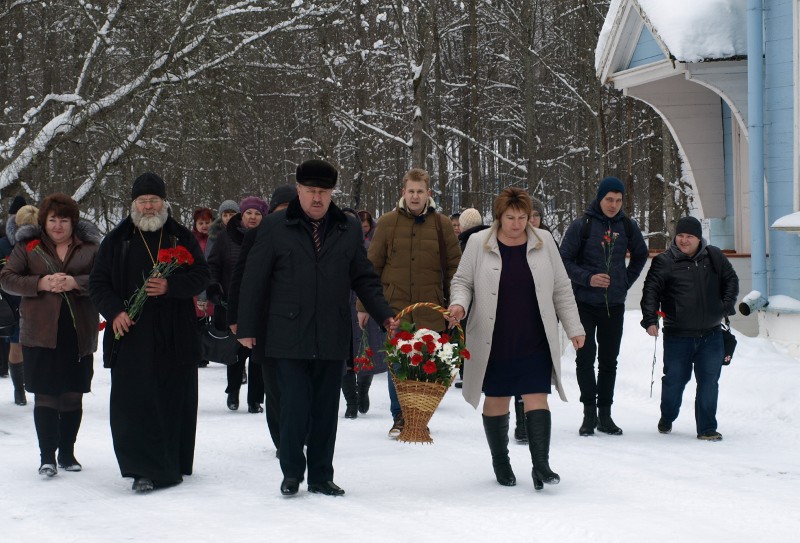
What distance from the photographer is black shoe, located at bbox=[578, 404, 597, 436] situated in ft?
29.5

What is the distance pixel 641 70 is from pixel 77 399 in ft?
29.9

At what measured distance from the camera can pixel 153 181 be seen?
277 inches

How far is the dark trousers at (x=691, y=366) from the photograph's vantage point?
903 centimetres

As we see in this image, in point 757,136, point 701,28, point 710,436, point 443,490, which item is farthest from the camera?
point 701,28

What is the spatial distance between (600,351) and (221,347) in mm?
3446

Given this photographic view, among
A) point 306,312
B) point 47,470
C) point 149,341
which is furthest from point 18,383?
point 306,312

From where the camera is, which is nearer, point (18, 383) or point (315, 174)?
point (315, 174)

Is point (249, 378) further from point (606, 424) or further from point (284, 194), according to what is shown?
point (606, 424)

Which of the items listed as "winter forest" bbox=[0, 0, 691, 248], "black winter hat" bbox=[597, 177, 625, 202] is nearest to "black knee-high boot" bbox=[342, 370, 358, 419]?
"black winter hat" bbox=[597, 177, 625, 202]

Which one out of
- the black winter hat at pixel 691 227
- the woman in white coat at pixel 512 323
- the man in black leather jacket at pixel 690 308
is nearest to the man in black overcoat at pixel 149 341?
the woman in white coat at pixel 512 323

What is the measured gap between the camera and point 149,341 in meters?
6.88

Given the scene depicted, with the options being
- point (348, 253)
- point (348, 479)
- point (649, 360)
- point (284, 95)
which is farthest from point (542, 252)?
point (284, 95)

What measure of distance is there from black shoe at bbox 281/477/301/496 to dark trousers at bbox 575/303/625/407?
3.23 meters

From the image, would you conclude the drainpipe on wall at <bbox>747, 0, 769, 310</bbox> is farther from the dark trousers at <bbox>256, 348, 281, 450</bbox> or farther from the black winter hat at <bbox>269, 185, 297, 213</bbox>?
the dark trousers at <bbox>256, 348, 281, 450</bbox>
